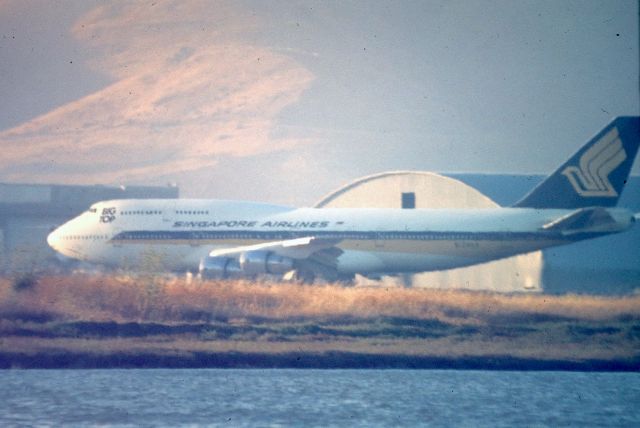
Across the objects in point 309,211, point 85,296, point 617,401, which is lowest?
point 617,401

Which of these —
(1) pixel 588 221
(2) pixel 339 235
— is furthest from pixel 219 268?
(1) pixel 588 221

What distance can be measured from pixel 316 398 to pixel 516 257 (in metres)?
33.2

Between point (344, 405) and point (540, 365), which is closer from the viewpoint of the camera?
point (344, 405)

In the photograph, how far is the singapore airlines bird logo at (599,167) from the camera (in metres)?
45.5

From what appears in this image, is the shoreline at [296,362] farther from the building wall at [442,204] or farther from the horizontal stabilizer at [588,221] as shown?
the building wall at [442,204]

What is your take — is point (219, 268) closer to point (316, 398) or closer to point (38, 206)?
point (316, 398)

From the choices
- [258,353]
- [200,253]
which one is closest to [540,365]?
[258,353]

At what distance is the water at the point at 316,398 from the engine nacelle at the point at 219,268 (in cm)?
2144

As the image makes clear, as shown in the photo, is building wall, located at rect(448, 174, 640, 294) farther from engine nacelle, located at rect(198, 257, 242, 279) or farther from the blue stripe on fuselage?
engine nacelle, located at rect(198, 257, 242, 279)

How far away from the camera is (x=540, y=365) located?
1016 inches

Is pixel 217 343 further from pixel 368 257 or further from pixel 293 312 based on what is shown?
pixel 368 257

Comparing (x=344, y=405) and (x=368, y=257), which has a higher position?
(x=368, y=257)

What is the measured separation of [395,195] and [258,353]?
35.6m

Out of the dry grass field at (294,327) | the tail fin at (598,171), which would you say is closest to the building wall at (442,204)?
the tail fin at (598,171)
